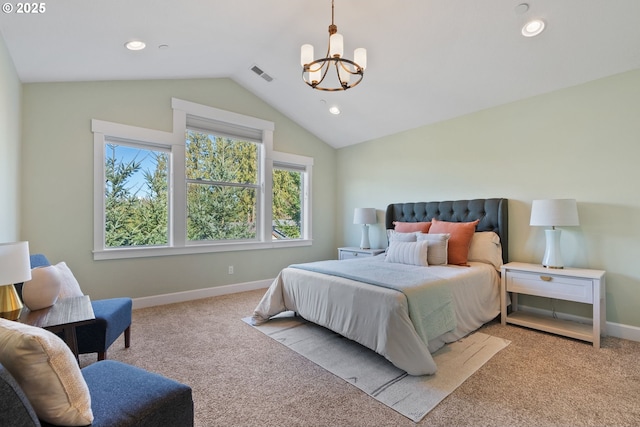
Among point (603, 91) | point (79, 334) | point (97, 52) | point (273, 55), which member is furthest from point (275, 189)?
point (603, 91)

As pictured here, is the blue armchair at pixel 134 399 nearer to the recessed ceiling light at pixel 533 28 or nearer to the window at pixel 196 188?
the window at pixel 196 188

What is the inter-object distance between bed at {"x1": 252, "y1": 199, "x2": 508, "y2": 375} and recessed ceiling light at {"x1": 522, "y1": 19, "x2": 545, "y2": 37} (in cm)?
166

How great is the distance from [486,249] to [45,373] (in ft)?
12.0

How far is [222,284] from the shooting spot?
4336 mm

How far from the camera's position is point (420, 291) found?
2342mm

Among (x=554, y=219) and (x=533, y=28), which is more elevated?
(x=533, y=28)

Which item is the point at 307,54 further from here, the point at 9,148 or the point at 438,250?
the point at 9,148

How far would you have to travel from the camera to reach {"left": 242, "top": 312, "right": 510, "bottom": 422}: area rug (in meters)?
1.89

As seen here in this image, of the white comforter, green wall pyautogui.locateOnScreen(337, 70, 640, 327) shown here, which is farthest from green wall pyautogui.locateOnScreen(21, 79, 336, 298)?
green wall pyautogui.locateOnScreen(337, 70, 640, 327)

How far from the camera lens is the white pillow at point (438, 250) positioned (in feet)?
10.9

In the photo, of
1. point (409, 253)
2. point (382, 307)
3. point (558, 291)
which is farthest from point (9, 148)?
point (558, 291)

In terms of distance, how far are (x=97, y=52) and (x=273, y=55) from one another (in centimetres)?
177

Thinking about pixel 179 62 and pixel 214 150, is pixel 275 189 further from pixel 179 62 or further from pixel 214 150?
pixel 179 62

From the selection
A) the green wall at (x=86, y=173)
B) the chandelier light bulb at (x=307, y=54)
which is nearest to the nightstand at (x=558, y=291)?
the chandelier light bulb at (x=307, y=54)
